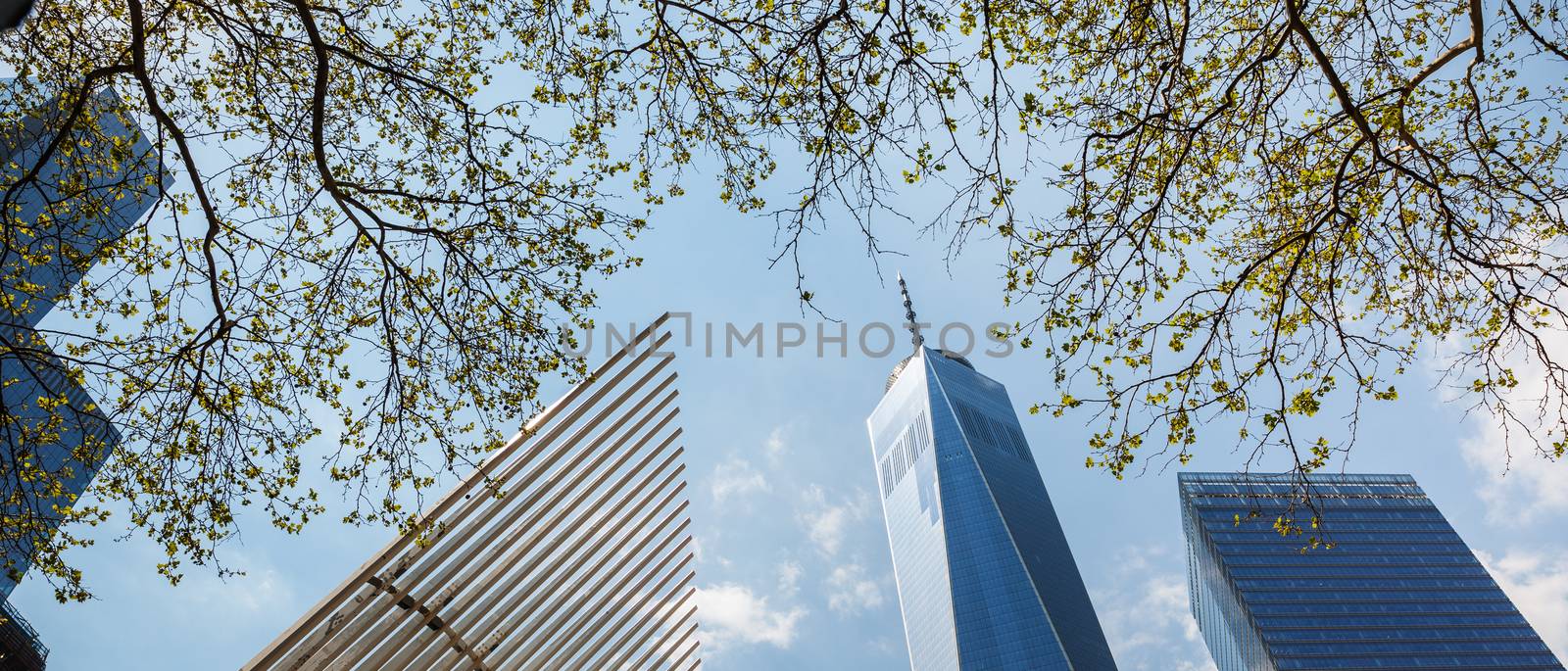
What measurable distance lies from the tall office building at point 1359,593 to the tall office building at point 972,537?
15467mm

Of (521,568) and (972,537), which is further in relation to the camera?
(972,537)

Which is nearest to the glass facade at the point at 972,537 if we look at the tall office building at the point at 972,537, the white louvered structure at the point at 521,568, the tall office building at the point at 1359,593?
the tall office building at the point at 972,537

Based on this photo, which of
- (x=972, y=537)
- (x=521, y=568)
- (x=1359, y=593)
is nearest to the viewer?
(x=521, y=568)

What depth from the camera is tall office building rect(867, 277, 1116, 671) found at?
292 feet

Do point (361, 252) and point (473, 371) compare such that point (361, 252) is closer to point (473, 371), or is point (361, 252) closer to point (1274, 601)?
point (473, 371)

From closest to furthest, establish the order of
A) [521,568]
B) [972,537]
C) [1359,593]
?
[521,568] < [1359,593] < [972,537]

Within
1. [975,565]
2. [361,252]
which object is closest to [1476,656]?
[975,565]

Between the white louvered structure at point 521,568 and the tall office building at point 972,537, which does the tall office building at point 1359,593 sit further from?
the white louvered structure at point 521,568

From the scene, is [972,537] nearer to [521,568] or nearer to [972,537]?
[972,537]

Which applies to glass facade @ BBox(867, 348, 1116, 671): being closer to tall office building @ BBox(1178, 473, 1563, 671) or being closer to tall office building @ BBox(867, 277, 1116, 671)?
tall office building @ BBox(867, 277, 1116, 671)

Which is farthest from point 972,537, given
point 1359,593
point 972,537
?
point 1359,593

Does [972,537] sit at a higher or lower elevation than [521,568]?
higher

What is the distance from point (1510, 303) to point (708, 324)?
9.00 m

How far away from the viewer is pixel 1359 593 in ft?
285
